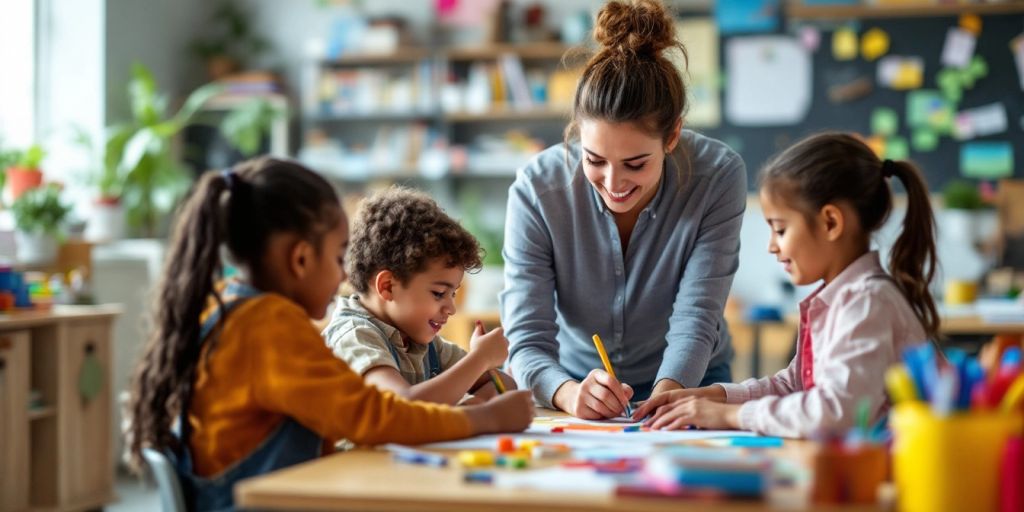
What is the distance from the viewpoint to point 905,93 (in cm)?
588

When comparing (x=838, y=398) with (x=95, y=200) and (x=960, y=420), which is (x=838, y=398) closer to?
(x=960, y=420)

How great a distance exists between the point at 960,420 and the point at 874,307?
1.41 feet

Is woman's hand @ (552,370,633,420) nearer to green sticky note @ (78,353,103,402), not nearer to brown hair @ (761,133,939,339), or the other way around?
brown hair @ (761,133,939,339)

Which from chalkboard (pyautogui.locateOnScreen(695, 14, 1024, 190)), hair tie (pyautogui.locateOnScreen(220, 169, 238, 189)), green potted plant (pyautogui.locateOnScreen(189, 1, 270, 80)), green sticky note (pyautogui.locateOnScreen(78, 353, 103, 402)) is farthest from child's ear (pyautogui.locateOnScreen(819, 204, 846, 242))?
green potted plant (pyautogui.locateOnScreen(189, 1, 270, 80))

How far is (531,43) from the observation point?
625 cm

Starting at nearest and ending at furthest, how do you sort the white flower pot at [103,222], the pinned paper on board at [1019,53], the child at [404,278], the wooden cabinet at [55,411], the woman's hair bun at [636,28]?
the child at [404,278], the woman's hair bun at [636,28], the wooden cabinet at [55,411], the white flower pot at [103,222], the pinned paper on board at [1019,53]

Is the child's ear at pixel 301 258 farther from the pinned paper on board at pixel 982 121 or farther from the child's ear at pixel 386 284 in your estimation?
the pinned paper on board at pixel 982 121

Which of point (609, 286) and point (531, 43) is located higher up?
point (531, 43)

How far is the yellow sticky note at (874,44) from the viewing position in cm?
588

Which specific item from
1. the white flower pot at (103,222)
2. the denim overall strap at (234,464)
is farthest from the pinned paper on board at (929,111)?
the denim overall strap at (234,464)

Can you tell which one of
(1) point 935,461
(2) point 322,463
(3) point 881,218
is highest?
(3) point 881,218

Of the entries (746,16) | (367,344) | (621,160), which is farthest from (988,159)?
(367,344)

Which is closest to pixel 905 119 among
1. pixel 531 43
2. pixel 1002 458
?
pixel 531 43

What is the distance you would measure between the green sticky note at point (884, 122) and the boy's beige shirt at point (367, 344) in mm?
4454
